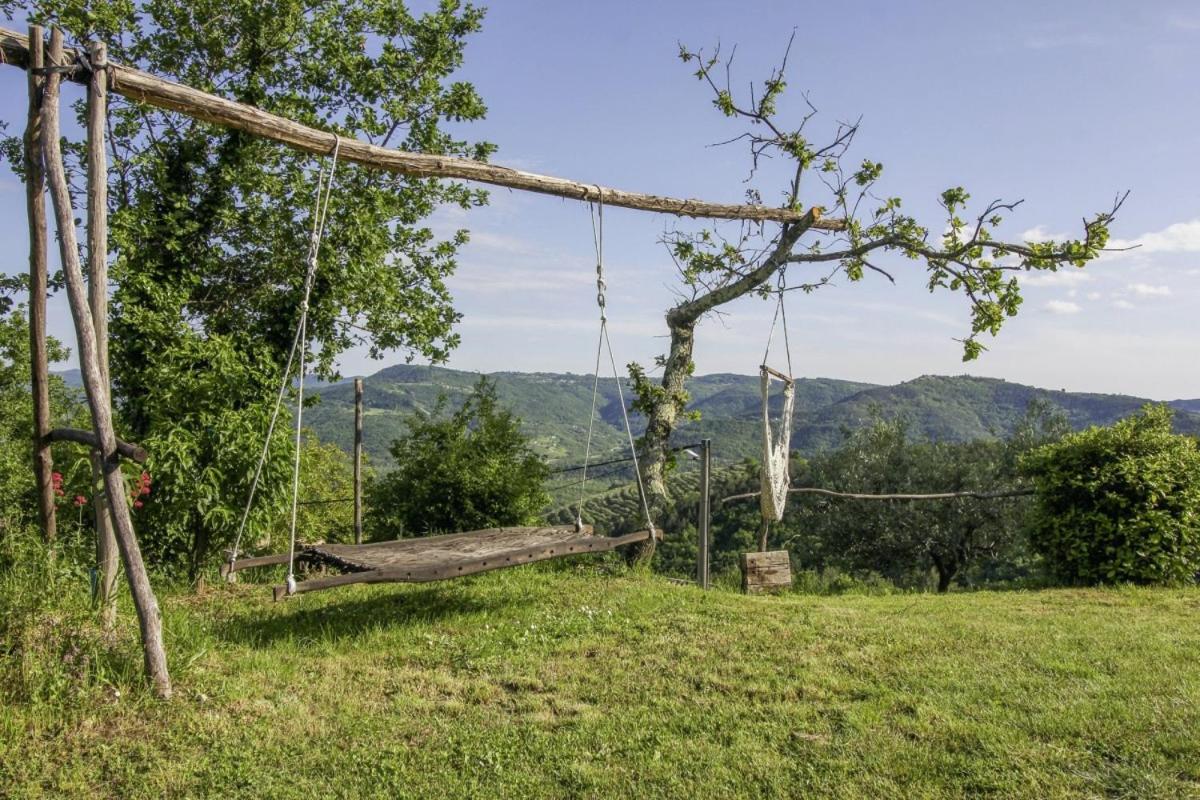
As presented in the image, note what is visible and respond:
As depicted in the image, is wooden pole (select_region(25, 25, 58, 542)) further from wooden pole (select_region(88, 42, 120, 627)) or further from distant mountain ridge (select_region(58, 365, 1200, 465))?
distant mountain ridge (select_region(58, 365, 1200, 465))

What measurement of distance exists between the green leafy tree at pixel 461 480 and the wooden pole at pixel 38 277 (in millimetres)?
4649

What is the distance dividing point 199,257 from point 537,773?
7.43 m

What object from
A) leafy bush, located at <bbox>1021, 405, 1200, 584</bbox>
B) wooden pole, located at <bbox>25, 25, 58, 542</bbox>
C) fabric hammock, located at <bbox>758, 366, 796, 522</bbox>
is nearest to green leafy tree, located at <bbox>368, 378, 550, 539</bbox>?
fabric hammock, located at <bbox>758, 366, 796, 522</bbox>

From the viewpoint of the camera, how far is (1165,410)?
848 cm

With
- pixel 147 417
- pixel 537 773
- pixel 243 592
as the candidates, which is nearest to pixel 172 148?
pixel 147 417

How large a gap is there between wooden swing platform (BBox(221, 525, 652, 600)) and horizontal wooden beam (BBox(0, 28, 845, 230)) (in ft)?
8.50

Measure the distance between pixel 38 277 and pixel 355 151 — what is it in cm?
191

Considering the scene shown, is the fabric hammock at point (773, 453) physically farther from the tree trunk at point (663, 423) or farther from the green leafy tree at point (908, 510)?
the green leafy tree at point (908, 510)

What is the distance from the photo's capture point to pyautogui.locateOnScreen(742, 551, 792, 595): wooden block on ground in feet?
23.8

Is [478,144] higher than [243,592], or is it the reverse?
[478,144]

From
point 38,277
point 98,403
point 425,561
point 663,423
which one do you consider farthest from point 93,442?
point 663,423

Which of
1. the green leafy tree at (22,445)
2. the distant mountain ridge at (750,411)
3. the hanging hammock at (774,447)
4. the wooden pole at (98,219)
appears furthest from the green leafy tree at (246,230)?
the distant mountain ridge at (750,411)

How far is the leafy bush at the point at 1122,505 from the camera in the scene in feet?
24.8

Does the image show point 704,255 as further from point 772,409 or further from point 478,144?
point 478,144
